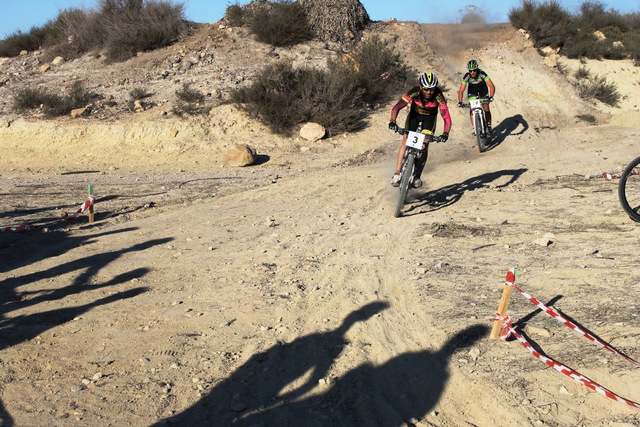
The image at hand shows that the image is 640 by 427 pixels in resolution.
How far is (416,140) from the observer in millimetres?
8750

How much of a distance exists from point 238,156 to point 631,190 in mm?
8489

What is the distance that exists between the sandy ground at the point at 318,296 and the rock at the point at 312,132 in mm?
2708

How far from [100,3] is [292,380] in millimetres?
22105

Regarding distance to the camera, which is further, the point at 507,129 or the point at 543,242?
the point at 507,129

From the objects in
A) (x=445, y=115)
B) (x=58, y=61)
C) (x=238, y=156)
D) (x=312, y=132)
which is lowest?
(x=238, y=156)

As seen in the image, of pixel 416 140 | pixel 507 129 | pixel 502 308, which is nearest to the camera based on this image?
pixel 502 308

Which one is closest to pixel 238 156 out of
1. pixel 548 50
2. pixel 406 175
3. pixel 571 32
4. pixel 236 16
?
pixel 406 175

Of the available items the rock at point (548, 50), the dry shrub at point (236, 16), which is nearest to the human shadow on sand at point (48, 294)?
the dry shrub at point (236, 16)

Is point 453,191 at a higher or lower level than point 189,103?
lower

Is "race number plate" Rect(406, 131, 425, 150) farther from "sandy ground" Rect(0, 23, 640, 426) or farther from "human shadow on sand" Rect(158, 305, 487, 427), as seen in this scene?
"human shadow on sand" Rect(158, 305, 487, 427)

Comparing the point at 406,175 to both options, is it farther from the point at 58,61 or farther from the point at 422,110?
the point at 58,61

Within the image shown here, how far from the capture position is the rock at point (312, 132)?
16.0 meters

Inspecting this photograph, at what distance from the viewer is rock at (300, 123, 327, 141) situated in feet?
52.5

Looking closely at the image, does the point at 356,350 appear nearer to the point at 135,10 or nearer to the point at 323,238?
the point at 323,238
